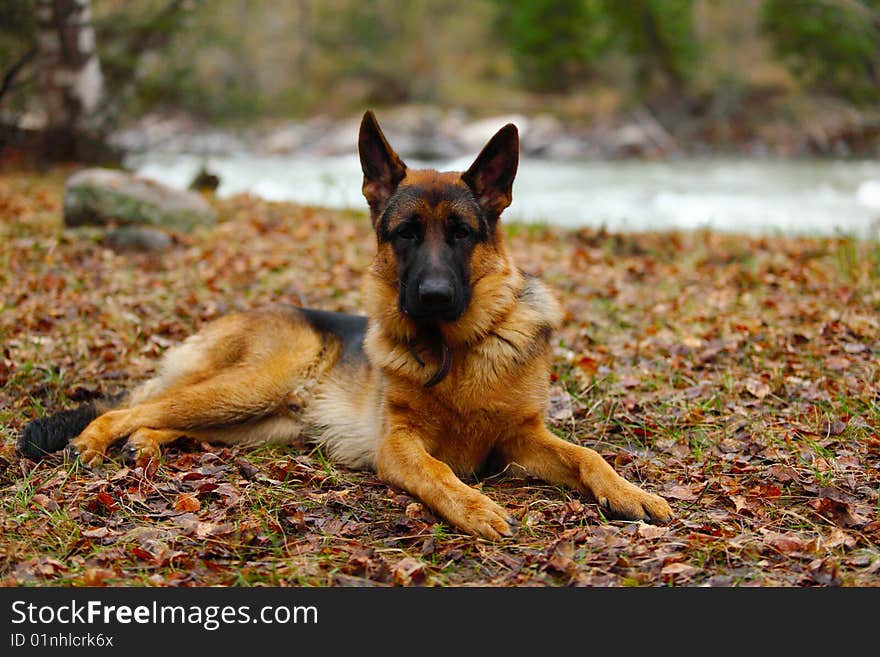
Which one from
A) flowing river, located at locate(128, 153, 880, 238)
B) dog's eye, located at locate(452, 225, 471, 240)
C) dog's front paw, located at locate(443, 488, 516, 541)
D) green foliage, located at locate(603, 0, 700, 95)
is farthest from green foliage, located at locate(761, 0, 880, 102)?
dog's front paw, located at locate(443, 488, 516, 541)

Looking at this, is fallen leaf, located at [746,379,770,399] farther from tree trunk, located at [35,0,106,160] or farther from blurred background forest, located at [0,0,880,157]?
tree trunk, located at [35,0,106,160]

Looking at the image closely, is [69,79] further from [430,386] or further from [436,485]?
[436,485]

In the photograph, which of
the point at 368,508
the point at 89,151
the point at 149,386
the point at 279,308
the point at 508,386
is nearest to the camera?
the point at 368,508

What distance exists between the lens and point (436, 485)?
397 cm

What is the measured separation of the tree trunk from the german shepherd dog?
36.5ft

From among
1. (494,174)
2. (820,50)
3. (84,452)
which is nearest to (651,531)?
(494,174)

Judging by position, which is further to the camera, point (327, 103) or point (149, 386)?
point (327, 103)

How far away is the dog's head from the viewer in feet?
13.8

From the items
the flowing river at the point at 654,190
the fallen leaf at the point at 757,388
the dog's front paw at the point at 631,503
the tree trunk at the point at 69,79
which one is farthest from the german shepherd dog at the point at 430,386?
the tree trunk at the point at 69,79

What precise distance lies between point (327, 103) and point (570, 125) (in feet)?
48.3

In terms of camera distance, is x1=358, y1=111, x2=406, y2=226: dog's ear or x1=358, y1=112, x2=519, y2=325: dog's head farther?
x1=358, y1=111, x2=406, y2=226: dog's ear

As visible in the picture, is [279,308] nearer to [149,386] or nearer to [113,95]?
[149,386]
